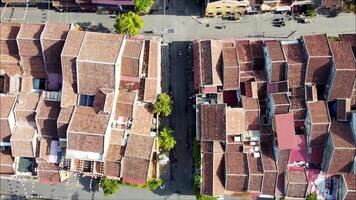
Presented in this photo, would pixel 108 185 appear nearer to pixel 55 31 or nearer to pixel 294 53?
pixel 55 31

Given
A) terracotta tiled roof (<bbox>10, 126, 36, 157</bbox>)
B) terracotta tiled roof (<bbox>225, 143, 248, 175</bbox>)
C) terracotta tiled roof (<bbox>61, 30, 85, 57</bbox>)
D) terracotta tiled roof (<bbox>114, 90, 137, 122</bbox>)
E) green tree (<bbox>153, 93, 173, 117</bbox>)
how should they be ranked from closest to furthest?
terracotta tiled roof (<bbox>61, 30, 85, 57</bbox>), terracotta tiled roof (<bbox>225, 143, 248, 175</bbox>), terracotta tiled roof (<bbox>10, 126, 36, 157</bbox>), terracotta tiled roof (<bbox>114, 90, 137, 122</bbox>), green tree (<bbox>153, 93, 173, 117</bbox>)

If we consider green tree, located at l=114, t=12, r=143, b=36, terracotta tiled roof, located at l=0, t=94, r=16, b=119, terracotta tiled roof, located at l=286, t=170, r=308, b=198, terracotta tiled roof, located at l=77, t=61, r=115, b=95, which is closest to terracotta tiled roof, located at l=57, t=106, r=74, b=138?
terracotta tiled roof, located at l=77, t=61, r=115, b=95

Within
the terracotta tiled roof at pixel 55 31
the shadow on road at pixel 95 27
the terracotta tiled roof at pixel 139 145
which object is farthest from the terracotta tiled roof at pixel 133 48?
the terracotta tiled roof at pixel 139 145

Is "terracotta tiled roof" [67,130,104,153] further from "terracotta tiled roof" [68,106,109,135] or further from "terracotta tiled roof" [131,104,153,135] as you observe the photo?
"terracotta tiled roof" [131,104,153,135]

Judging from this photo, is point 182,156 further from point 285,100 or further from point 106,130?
point 285,100

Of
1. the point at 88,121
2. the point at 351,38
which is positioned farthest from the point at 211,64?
the point at 351,38

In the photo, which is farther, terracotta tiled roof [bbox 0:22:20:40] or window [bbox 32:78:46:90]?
window [bbox 32:78:46:90]

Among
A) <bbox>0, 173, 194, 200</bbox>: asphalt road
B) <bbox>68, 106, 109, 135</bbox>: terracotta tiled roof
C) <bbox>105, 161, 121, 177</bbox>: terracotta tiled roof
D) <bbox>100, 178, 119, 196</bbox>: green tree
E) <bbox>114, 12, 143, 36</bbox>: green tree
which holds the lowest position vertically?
<bbox>0, 173, 194, 200</bbox>: asphalt road

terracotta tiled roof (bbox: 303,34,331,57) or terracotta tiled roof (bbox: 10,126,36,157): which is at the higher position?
terracotta tiled roof (bbox: 303,34,331,57)

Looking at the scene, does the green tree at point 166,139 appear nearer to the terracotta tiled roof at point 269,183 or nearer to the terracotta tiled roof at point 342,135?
the terracotta tiled roof at point 269,183
